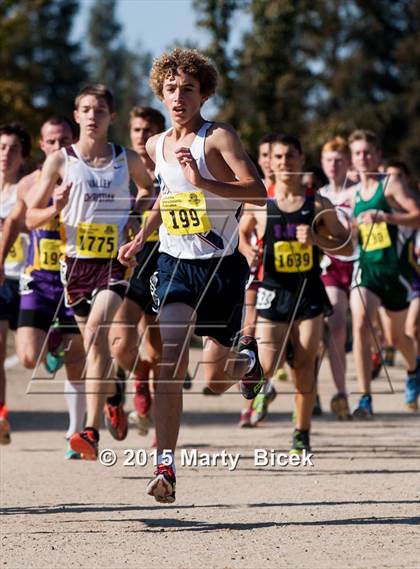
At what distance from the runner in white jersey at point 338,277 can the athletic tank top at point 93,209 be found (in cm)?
287

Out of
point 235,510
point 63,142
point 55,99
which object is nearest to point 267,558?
point 235,510

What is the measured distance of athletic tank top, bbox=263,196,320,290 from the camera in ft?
31.0

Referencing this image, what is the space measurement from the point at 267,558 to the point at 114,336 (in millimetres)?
3933

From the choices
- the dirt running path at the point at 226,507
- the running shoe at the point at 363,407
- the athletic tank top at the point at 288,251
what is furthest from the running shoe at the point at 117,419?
the running shoe at the point at 363,407

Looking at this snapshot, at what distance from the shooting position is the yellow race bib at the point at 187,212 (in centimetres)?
682

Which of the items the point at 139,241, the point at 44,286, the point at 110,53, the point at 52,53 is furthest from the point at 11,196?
the point at 110,53

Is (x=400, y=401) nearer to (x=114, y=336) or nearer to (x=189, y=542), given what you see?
(x=114, y=336)

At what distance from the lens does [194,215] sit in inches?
269

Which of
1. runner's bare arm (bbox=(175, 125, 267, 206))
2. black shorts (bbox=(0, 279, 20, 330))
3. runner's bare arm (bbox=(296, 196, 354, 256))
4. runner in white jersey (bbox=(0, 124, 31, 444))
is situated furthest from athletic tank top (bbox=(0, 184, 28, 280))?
runner's bare arm (bbox=(175, 125, 267, 206))

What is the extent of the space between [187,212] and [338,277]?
5190 millimetres

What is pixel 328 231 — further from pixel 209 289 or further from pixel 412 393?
pixel 412 393

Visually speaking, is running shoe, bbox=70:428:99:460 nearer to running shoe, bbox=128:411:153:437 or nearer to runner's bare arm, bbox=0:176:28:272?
runner's bare arm, bbox=0:176:28:272

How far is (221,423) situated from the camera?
11.5 meters

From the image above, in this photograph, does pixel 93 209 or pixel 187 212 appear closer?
pixel 187 212
